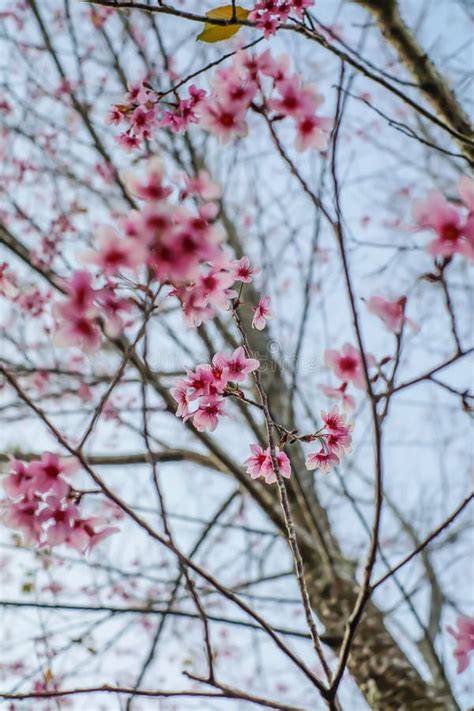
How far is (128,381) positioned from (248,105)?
2.74 metres

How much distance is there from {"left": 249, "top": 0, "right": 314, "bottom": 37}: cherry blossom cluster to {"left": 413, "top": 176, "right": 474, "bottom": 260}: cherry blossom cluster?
816 mm

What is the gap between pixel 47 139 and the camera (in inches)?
175

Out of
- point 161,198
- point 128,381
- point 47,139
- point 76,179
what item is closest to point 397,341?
point 161,198

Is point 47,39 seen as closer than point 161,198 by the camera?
No

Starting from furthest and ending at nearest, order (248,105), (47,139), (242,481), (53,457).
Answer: (47,139)
(242,481)
(248,105)
(53,457)

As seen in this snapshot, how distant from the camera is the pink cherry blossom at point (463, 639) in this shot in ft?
3.89

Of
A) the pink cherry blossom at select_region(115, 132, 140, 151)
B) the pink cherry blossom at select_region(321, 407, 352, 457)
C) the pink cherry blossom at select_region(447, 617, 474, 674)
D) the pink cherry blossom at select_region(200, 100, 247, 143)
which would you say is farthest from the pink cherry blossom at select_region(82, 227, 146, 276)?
the pink cherry blossom at select_region(447, 617, 474, 674)

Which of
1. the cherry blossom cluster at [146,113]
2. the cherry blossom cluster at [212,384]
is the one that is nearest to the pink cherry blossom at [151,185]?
the cherry blossom cluster at [212,384]

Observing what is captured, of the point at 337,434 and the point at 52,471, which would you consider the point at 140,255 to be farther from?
the point at 337,434

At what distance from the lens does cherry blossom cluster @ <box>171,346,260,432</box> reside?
1293 millimetres

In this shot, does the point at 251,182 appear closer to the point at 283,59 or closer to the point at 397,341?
the point at 283,59

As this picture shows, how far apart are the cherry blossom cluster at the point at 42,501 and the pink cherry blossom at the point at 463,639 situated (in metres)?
0.86

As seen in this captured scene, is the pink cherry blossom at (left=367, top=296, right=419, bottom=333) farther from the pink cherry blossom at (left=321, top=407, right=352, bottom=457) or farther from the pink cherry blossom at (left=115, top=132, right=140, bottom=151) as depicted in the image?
the pink cherry blossom at (left=115, top=132, right=140, bottom=151)

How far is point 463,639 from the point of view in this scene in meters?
1.19
